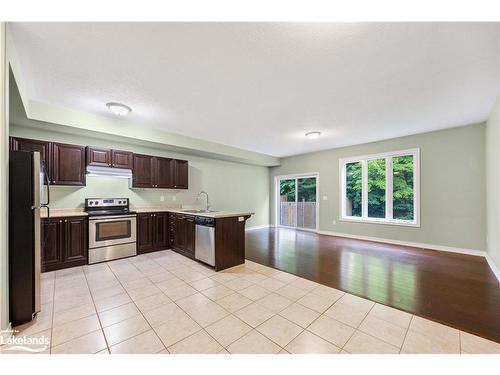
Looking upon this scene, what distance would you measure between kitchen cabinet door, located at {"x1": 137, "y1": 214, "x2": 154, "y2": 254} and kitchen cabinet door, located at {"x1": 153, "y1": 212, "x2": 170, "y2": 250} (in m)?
0.08

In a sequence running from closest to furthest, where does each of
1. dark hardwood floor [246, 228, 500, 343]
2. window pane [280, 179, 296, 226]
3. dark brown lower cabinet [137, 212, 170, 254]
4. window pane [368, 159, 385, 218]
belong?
dark hardwood floor [246, 228, 500, 343], dark brown lower cabinet [137, 212, 170, 254], window pane [368, 159, 385, 218], window pane [280, 179, 296, 226]

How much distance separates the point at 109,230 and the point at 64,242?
2.00 ft

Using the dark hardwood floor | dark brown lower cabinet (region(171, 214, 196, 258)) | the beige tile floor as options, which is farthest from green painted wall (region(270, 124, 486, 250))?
dark brown lower cabinet (region(171, 214, 196, 258))

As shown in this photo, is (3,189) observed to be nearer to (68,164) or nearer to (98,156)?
(68,164)

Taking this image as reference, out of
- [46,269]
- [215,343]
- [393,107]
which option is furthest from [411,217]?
[46,269]

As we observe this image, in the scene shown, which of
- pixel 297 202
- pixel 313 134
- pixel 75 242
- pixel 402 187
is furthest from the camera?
pixel 297 202

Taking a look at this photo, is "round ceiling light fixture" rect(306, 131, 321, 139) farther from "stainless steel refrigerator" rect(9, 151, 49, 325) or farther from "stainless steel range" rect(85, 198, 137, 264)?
"stainless steel refrigerator" rect(9, 151, 49, 325)

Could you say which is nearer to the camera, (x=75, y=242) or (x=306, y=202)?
(x=75, y=242)

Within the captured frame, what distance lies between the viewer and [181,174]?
5078 millimetres

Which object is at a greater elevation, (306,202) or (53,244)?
(306,202)

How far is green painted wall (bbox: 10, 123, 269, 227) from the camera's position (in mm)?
3744

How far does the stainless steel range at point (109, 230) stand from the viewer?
3559 millimetres

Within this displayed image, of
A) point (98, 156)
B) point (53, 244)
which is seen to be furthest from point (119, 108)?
point (53, 244)
